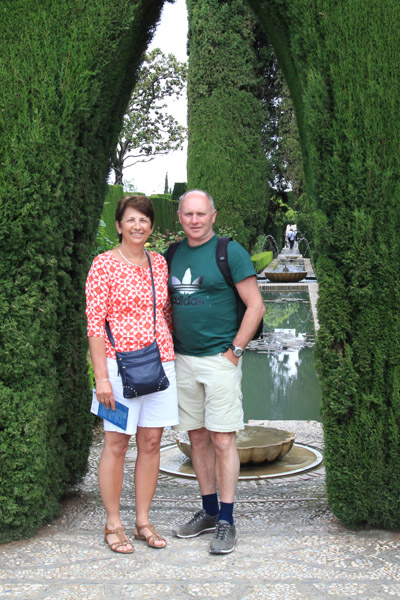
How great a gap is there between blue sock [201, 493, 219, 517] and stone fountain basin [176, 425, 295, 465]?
1247 mm

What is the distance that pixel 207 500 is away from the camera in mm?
3621

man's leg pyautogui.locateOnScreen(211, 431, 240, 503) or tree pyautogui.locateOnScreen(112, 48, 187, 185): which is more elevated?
tree pyautogui.locateOnScreen(112, 48, 187, 185)

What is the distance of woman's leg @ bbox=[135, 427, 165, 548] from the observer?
337cm

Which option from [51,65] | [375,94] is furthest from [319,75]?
[51,65]

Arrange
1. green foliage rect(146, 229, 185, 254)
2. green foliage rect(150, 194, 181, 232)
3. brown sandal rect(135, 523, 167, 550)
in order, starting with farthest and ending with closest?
green foliage rect(150, 194, 181, 232) → green foliage rect(146, 229, 185, 254) → brown sandal rect(135, 523, 167, 550)

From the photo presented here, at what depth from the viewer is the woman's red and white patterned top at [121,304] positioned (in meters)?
3.23

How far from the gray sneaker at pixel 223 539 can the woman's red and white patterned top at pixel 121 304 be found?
3.11 ft

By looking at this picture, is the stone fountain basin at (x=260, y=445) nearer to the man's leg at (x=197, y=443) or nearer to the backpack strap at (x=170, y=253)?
the man's leg at (x=197, y=443)

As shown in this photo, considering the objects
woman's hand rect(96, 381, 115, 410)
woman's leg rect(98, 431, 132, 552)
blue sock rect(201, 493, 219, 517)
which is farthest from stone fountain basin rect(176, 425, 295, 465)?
woman's hand rect(96, 381, 115, 410)

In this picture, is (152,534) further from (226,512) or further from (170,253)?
(170,253)

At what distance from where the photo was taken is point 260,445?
5.05 metres

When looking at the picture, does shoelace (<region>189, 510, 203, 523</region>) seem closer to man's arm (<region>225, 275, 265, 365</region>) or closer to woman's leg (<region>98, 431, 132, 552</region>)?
woman's leg (<region>98, 431, 132, 552</region>)

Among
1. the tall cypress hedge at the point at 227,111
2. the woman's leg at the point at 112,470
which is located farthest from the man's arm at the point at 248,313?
the tall cypress hedge at the point at 227,111

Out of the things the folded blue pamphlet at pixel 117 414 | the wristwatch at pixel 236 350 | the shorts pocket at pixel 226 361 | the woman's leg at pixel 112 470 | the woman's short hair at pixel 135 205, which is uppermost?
the woman's short hair at pixel 135 205
